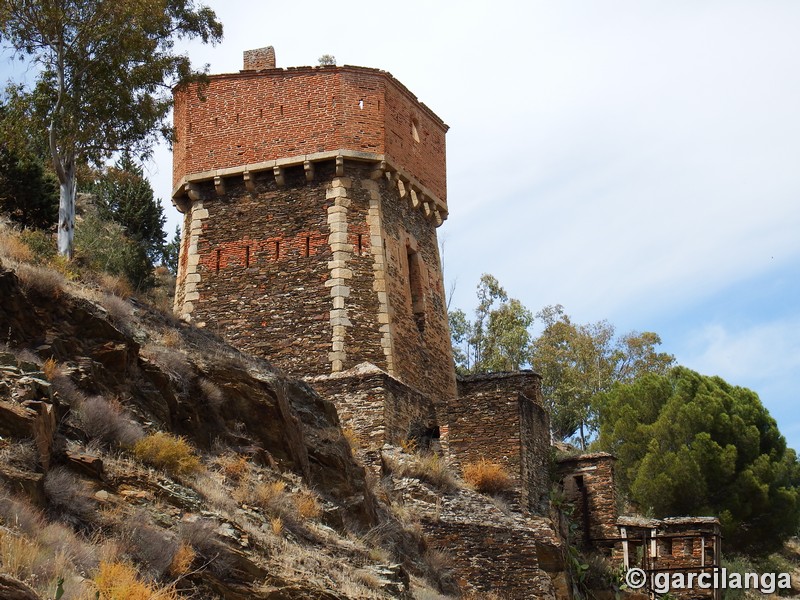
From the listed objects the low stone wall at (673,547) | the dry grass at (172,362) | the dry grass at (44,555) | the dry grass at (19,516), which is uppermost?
the dry grass at (172,362)

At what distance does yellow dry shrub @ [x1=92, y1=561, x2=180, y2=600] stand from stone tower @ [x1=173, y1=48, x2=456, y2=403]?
580 inches

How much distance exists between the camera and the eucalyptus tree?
20.7 m

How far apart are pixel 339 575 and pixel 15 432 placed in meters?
3.86

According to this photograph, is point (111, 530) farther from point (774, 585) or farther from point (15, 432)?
point (774, 585)

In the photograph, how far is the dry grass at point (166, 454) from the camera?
478 inches

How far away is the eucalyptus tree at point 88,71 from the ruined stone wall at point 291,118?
403 centimetres

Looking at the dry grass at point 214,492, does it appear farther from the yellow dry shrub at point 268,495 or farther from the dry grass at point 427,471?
the dry grass at point 427,471

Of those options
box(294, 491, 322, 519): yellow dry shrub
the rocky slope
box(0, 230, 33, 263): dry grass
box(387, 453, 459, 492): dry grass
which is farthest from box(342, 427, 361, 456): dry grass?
box(0, 230, 33, 263): dry grass

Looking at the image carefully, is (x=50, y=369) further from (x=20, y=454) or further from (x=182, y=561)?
(x=182, y=561)

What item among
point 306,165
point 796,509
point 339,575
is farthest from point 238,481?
point 796,509

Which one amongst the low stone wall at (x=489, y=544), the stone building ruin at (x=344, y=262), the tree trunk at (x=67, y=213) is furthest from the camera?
the stone building ruin at (x=344, y=262)

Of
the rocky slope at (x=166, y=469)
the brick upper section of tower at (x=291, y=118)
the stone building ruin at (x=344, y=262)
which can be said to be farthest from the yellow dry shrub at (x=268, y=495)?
the brick upper section of tower at (x=291, y=118)

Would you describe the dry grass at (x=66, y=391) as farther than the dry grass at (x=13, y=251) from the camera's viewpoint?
No

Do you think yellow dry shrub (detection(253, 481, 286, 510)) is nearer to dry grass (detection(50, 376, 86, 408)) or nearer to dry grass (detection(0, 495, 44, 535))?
dry grass (detection(50, 376, 86, 408))
